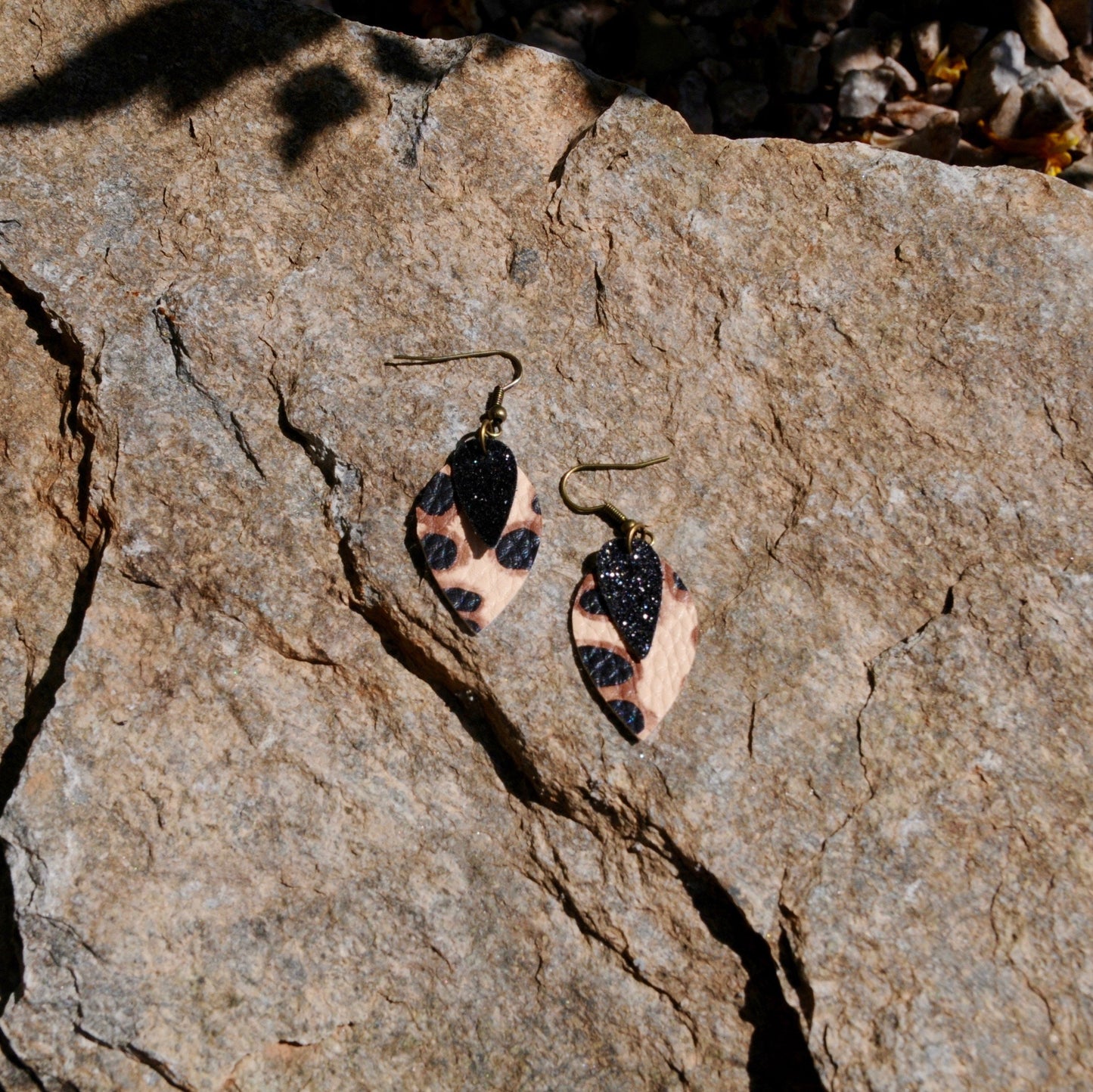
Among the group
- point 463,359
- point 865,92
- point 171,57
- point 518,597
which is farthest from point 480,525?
point 865,92

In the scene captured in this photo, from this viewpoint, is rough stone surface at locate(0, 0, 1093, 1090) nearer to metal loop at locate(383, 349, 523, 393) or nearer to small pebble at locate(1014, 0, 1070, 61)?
metal loop at locate(383, 349, 523, 393)

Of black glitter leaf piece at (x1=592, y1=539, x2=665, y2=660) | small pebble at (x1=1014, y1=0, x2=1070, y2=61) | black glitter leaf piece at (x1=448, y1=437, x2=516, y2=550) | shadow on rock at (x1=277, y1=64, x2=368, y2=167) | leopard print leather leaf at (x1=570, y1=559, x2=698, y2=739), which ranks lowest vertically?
leopard print leather leaf at (x1=570, y1=559, x2=698, y2=739)

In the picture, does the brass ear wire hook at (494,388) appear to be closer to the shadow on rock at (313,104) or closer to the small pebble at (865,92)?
the shadow on rock at (313,104)

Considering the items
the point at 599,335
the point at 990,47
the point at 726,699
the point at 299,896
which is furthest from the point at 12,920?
the point at 990,47

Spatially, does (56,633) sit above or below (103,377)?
below

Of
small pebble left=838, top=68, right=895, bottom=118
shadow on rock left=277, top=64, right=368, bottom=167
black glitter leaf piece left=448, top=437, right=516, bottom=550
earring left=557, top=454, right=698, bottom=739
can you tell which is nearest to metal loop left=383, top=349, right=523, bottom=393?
black glitter leaf piece left=448, top=437, right=516, bottom=550

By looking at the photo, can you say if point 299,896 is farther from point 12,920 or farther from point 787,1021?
point 787,1021
